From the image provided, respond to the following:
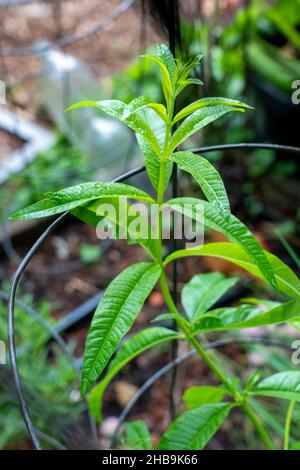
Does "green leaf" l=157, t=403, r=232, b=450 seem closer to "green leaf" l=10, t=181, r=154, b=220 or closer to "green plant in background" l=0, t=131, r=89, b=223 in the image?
"green leaf" l=10, t=181, r=154, b=220

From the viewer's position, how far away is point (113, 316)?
0.53 metres

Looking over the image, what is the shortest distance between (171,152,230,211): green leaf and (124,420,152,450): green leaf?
39cm

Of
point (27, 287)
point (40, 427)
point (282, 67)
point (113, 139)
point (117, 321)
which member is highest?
point (282, 67)

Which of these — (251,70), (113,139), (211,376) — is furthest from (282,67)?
(211,376)

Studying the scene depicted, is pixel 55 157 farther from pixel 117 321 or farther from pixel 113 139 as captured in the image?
pixel 117 321

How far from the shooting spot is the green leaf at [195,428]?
66cm

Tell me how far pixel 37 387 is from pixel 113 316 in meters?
0.65

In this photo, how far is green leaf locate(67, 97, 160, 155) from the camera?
49 cm

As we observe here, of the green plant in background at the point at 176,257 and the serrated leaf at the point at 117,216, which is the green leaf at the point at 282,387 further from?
the serrated leaf at the point at 117,216

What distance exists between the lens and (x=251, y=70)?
1877mm

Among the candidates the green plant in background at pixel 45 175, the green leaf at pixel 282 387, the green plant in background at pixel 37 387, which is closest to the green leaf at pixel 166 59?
the green leaf at pixel 282 387

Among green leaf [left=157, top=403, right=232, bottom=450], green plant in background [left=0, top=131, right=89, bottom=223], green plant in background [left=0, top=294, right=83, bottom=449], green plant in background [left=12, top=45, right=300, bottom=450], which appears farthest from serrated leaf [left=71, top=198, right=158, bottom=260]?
green plant in background [left=0, top=131, right=89, bottom=223]
